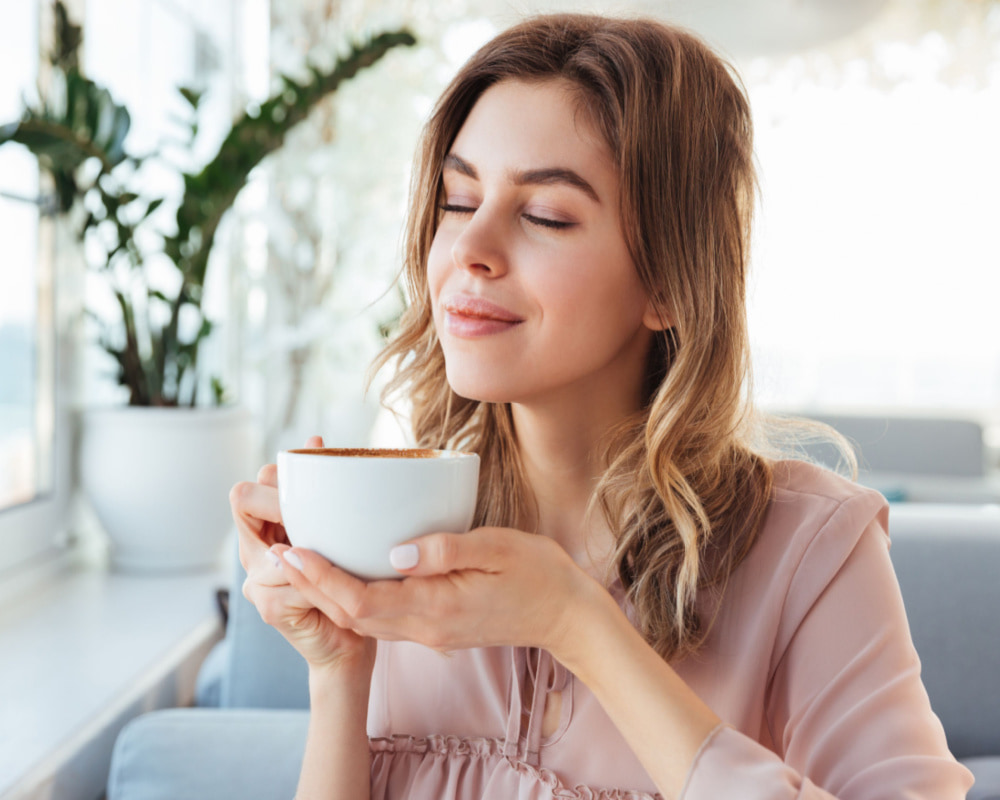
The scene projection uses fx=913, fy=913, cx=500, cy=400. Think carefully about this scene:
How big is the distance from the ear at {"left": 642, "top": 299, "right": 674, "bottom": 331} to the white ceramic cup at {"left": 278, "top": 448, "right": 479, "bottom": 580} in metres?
0.43

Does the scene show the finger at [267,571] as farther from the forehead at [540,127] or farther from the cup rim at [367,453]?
the forehead at [540,127]

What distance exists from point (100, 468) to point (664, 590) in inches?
71.1

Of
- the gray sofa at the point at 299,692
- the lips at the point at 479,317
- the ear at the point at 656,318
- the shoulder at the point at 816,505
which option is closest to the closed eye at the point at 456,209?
the lips at the point at 479,317

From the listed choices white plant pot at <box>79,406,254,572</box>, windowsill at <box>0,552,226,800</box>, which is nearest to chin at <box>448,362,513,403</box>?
windowsill at <box>0,552,226,800</box>

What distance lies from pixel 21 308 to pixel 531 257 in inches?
67.9

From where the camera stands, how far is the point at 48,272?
2342 mm

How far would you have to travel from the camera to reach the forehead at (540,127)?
0.98 m

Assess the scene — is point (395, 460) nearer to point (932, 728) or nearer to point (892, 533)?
point (932, 728)

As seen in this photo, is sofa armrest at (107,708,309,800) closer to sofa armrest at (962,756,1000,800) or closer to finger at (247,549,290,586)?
finger at (247,549,290,586)

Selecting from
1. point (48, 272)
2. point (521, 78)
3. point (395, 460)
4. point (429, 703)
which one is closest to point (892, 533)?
point (429, 703)

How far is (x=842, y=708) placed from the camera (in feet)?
2.90

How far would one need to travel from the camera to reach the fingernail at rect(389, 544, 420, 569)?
0.69m

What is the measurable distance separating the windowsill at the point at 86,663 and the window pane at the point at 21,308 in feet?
0.97

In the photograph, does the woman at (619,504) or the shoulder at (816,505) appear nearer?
the woman at (619,504)
